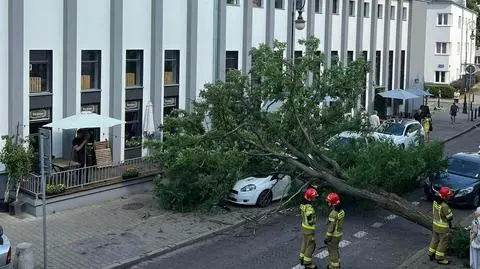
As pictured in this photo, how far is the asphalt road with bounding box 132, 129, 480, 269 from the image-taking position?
14.4 meters

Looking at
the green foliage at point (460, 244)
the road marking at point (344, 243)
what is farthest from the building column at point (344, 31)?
the green foliage at point (460, 244)

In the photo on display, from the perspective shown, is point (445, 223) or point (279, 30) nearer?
point (445, 223)

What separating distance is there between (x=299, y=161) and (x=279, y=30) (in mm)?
15313

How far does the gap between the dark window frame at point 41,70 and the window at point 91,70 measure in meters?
1.31

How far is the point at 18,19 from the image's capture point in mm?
19281

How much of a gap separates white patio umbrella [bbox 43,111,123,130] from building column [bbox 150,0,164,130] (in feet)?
12.5

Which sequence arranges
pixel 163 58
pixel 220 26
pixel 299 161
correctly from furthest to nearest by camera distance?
pixel 220 26
pixel 163 58
pixel 299 161

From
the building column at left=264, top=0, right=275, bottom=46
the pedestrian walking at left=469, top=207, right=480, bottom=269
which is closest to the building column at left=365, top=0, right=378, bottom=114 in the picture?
the building column at left=264, top=0, right=275, bottom=46

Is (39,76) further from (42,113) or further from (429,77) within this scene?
(429,77)

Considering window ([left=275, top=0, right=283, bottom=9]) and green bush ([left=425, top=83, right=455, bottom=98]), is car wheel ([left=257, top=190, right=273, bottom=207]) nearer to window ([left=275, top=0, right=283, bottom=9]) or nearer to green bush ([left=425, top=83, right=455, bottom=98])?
window ([left=275, top=0, right=283, bottom=9])

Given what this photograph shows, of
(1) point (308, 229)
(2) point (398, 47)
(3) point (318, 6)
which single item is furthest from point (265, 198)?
(2) point (398, 47)

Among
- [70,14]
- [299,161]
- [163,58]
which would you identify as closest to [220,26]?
[163,58]

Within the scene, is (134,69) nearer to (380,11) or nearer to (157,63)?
(157,63)

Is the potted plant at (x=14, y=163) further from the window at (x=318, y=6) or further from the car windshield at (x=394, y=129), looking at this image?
the window at (x=318, y=6)
